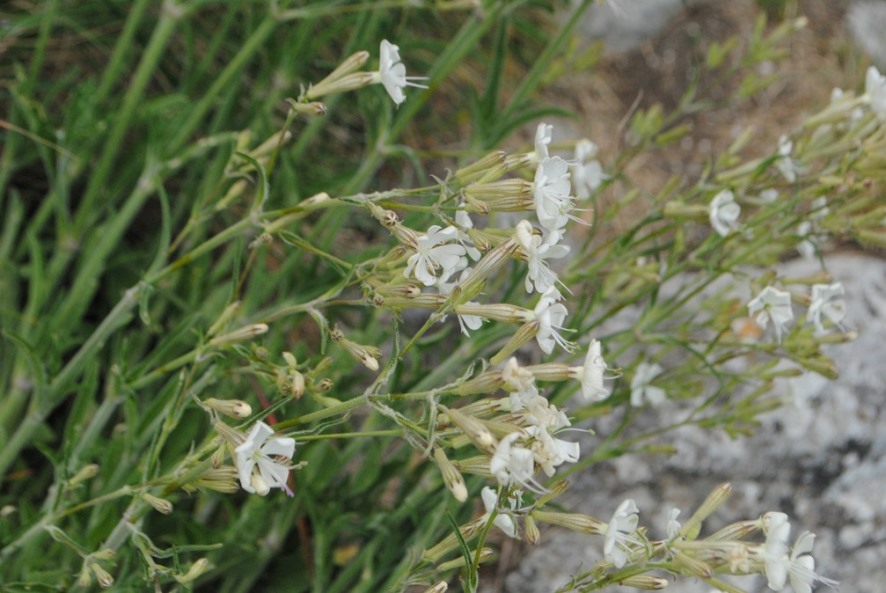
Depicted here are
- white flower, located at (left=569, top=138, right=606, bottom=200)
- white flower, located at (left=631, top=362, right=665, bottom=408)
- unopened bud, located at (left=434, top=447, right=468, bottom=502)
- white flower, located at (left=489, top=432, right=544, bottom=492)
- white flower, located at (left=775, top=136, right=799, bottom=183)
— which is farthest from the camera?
white flower, located at (left=569, top=138, right=606, bottom=200)

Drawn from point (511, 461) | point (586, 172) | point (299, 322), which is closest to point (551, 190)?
point (511, 461)

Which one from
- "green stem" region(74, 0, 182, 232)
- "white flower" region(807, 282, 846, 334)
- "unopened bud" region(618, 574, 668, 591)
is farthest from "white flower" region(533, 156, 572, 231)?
"green stem" region(74, 0, 182, 232)

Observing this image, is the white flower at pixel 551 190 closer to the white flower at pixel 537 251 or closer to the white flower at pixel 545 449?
the white flower at pixel 537 251

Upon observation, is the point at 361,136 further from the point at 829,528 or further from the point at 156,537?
the point at 829,528

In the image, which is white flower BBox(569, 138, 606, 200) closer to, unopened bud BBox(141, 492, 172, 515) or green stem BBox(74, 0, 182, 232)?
green stem BBox(74, 0, 182, 232)

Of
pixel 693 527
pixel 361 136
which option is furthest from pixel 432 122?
pixel 693 527
